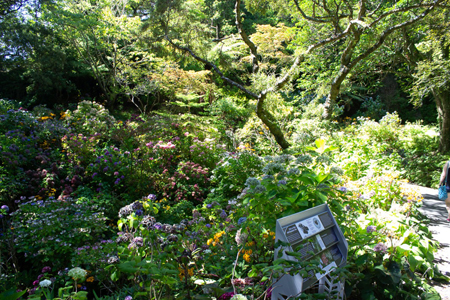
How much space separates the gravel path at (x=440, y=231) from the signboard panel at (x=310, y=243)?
121cm

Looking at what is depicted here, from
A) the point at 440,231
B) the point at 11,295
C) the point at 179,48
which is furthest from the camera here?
the point at 179,48

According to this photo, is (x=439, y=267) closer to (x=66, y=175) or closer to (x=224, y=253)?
(x=224, y=253)

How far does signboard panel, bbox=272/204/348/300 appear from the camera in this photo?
59.7 inches

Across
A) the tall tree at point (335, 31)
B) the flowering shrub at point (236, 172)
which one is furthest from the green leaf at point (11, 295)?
the tall tree at point (335, 31)

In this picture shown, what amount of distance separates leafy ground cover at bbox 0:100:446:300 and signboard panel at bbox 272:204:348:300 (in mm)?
85

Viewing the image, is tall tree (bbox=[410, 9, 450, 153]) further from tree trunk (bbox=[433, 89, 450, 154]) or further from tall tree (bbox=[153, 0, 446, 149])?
tall tree (bbox=[153, 0, 446, 149])

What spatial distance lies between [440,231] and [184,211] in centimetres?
352

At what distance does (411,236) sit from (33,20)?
12.0m

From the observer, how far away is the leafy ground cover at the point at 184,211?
1.81 m

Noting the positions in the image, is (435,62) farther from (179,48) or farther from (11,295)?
(11,295)

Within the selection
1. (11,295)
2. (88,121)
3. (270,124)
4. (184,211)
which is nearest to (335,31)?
(270,124)

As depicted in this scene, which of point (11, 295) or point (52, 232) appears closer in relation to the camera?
point (11, 295)

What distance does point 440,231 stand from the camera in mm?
3672

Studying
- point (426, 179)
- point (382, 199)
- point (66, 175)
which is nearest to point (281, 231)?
point (382, 199)
